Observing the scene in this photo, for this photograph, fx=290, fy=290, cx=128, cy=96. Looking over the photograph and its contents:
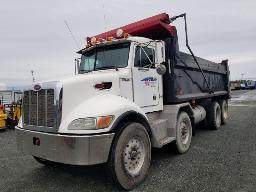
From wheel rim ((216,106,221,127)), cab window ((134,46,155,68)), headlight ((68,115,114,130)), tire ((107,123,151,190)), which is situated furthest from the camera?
wheel rim ((216,106,221,127))

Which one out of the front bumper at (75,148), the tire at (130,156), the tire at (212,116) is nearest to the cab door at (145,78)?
the tire at (130,156)

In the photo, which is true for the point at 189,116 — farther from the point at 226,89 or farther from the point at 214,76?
the point at 226,89

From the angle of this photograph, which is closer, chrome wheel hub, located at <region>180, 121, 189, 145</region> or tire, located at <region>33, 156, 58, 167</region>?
tire, located at <region>33, 156, 58, 167</region>

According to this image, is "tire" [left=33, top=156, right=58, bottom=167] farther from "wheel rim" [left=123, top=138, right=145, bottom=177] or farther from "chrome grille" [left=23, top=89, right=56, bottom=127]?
"wheel rim" [left=123, top=138, right=145, bottom=177]

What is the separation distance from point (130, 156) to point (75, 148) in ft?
3.54

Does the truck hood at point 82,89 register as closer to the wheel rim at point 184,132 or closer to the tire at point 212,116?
the wheel rim at point 184,132

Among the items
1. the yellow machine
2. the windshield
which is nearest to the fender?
the windshield

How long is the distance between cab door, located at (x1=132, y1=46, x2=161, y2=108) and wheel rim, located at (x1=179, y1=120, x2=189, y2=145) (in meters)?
1.13

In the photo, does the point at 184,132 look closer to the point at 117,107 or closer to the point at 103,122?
the point at 117,107

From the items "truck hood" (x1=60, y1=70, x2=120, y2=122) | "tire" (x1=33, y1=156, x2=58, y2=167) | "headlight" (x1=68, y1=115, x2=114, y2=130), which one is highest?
"truck hood" (x1=60, y1=70, x2=120, y2=122)

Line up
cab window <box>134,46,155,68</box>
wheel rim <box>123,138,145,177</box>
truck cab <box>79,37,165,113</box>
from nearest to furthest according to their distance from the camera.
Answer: wheel rim <box>123,138,145,177</box>
truck cab <box>79,37,165,113</box>
cab window <box>134,46,155,68</box>

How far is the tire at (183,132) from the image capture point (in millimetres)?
6813

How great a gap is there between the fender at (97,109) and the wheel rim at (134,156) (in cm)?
60

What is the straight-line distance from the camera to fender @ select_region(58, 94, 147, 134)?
14.8 ft
